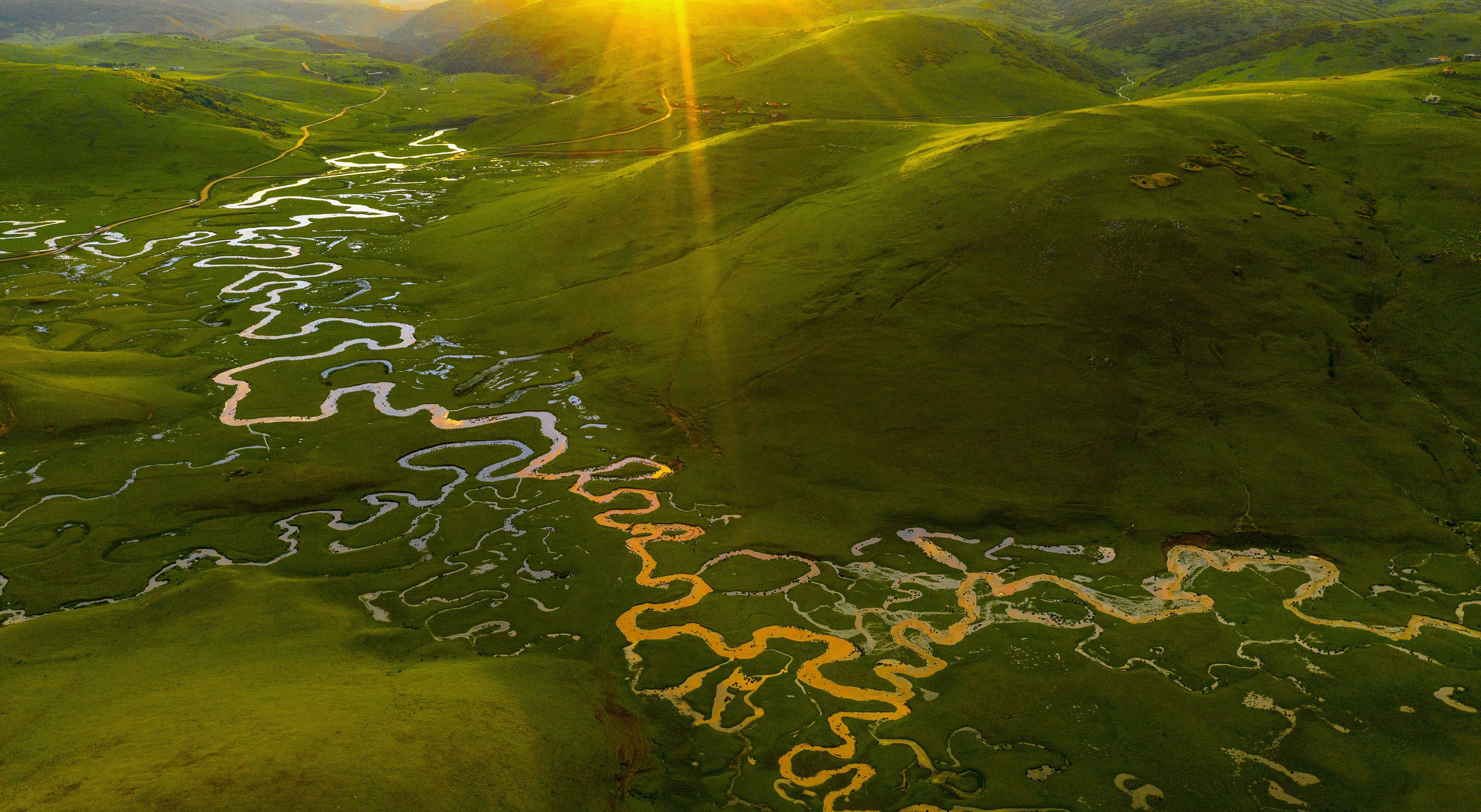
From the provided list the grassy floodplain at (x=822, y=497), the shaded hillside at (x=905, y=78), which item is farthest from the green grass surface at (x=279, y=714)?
the shaded hillside at (x=905, y=78)

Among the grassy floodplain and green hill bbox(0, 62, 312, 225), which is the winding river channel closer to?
the grassy floodplain

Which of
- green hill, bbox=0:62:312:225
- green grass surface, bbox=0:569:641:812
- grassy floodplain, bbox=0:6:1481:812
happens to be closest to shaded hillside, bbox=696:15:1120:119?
grassy floodplain, bbox=0:6:1481:812

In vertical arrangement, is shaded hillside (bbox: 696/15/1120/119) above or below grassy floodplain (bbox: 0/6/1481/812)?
above

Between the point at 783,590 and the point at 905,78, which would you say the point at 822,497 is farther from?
the point at 905,78

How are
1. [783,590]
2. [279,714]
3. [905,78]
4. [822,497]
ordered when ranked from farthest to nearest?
[905,78], [822,497], [783,590], [279,714]

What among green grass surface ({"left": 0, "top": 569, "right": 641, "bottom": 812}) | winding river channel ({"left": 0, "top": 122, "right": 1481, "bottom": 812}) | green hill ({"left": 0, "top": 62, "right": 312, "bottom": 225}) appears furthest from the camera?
green hill ({"left": 0, "top": 62, "right": 312, "bottom": 225})

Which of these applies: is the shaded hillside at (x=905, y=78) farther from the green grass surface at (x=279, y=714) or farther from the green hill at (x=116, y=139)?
the green grass surface at (x=279, y=714)

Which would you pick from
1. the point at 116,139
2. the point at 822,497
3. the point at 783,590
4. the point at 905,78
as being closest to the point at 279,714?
the point at 783,590

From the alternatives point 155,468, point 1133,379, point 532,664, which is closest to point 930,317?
point 1133,379
